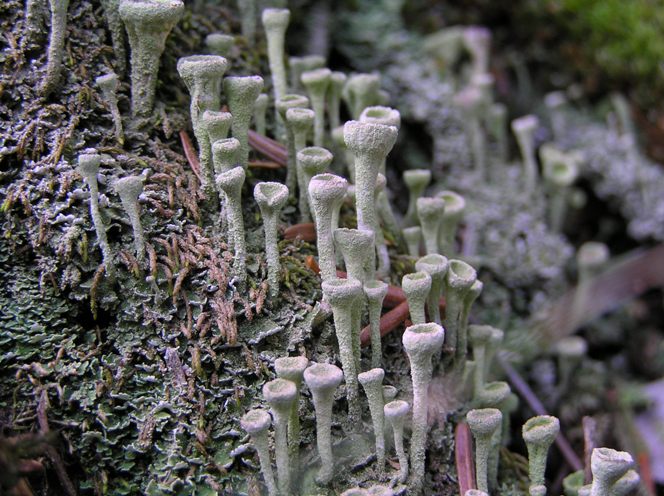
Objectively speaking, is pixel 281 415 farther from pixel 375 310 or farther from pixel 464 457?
pixel 464 457

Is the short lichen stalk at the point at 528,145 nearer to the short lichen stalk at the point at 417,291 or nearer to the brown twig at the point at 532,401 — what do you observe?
the brown twig at the point at 532,401

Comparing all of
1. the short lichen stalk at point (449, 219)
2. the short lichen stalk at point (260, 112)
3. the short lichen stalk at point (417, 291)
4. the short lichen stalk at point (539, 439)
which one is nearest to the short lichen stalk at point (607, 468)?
the short lichen stalk at point (539, 439)

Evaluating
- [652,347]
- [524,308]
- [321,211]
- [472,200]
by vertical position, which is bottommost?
[652,347]

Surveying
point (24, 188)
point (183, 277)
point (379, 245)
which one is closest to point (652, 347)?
point (379, 245)

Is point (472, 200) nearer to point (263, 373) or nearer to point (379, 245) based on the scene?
point (379, 245)

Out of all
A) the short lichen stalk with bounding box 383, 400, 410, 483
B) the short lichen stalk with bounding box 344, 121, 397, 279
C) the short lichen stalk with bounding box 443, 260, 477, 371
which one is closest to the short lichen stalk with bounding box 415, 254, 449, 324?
the short lichen stalk with bounding box 443, 260, 477, 371

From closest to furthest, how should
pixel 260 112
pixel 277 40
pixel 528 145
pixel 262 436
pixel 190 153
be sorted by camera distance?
pixel 262 436
pixel 190 153
pixel 260 112
pixel 277 40
pixel 528 145

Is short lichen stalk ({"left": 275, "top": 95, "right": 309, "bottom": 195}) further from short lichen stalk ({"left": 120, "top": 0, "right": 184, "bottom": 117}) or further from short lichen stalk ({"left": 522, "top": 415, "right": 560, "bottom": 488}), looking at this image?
short lichen stalk ({"left": 522, "top": 415, "right": 560, "bottom": 488})

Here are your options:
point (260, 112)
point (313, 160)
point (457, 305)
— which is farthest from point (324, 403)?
point (260, 112)
